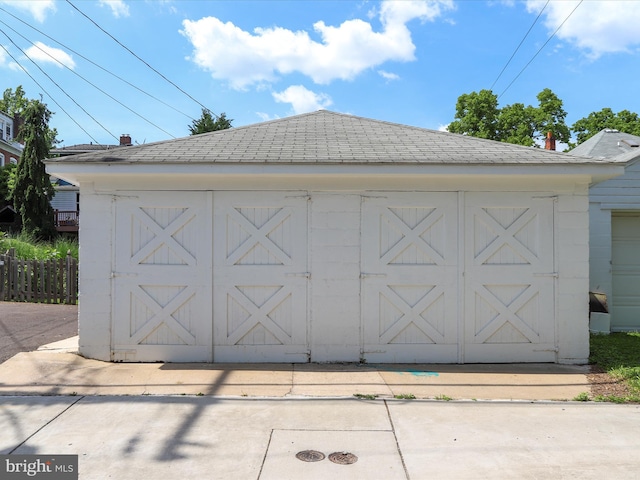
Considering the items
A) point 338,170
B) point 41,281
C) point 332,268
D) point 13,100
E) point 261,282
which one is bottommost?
point 41,281

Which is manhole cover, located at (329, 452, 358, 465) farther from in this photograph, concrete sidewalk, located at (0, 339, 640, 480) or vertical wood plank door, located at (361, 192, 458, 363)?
vertical wood plank door, located at (361, 192, 458, 363)

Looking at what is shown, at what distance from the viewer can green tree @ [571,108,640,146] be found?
2998cm

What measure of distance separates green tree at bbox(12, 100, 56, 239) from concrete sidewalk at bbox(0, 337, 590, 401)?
23141 mm

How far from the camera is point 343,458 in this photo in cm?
361

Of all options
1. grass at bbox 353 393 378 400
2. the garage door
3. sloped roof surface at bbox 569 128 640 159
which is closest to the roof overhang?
grass at bbox 353 393 378 400

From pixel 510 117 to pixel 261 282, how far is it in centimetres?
2717

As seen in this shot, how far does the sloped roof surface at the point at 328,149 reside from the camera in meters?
5.94

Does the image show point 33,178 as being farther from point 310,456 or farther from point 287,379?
point 310,456

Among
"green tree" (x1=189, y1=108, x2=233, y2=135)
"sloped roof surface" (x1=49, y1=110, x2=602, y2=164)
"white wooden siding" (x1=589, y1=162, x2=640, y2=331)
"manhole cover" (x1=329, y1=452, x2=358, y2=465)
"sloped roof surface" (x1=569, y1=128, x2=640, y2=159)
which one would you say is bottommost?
"manhole cover" (x1=329, y1=452, x2=358, y2=465)

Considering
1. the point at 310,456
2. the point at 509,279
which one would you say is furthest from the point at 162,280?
the point at 509,279

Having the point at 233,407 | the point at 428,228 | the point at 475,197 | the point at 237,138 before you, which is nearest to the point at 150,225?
the point at 237,138

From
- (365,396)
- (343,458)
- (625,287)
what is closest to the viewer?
(343,458)

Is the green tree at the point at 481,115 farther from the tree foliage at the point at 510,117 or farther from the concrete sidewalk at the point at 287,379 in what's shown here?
the concrete sidewalk at the point at 287,379

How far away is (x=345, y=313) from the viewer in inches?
244
